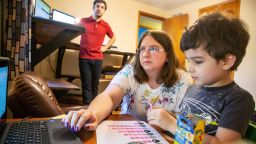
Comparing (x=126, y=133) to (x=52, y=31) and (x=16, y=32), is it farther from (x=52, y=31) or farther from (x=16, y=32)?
(x=52, y=31)

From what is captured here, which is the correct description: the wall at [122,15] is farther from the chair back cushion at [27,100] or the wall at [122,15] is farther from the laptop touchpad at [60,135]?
the laptop touchpad at [60,135]

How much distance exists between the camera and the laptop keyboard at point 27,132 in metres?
0.53

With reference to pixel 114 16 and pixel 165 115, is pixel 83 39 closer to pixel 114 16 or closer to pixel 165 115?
pixel 114 16

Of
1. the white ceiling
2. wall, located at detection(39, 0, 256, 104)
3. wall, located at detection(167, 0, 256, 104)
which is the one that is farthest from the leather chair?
the white ceiling

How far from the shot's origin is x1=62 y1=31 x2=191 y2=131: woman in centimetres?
103

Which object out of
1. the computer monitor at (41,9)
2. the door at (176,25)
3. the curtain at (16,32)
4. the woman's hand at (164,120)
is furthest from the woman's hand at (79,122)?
the door at (176,25)

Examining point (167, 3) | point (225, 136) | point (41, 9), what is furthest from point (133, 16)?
point (225, 136)

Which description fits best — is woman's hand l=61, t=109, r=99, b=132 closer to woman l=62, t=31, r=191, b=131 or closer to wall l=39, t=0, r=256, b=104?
woman l=62, t=31, r=191, b=131

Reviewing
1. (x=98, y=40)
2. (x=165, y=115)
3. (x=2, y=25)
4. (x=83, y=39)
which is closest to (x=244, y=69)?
(x=98, y=40)

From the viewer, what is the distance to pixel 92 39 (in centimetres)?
285

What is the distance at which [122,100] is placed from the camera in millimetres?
1110

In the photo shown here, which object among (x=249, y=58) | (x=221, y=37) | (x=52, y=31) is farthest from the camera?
(x=249, y=58)

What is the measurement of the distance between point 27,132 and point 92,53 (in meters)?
2.23

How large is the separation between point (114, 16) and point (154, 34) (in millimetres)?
3038
